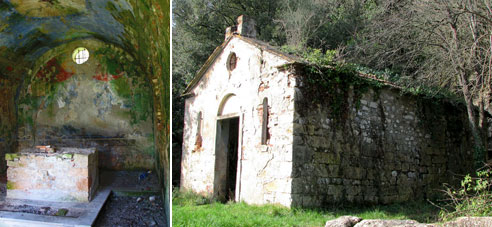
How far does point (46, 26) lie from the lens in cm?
956

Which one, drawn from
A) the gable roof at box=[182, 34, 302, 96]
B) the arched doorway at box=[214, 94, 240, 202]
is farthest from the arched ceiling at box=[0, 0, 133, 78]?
the arched doorway at box=[214, 94, 240, 202]

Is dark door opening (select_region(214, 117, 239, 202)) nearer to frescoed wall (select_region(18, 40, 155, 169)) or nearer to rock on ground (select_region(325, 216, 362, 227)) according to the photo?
frescoed wall (select_region(18, 40, 155, 169))

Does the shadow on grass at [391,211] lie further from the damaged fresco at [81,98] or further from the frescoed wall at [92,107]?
the frescoed wall at [92,107]

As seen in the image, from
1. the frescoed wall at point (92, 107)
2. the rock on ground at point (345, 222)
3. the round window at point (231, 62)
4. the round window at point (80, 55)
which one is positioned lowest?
the rock on ground at point (345, 222)

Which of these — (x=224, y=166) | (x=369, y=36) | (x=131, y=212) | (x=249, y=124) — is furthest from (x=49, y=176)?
(x=369, y=36)

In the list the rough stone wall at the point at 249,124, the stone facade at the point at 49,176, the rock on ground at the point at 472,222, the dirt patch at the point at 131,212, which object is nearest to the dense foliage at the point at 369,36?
the rough stone wall at the point at 249,124

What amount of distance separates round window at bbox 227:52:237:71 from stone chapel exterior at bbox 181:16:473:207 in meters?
0.03

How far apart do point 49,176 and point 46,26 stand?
3.90 metres

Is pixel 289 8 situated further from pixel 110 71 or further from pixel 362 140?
pixel 362 140

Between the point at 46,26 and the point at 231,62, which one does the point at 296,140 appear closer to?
the point at 231,62

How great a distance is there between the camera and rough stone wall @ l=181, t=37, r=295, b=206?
7520mm

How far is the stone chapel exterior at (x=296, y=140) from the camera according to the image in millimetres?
7477

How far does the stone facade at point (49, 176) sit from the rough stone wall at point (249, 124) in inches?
122

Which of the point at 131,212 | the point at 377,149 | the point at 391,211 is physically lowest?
the point at 131,212
